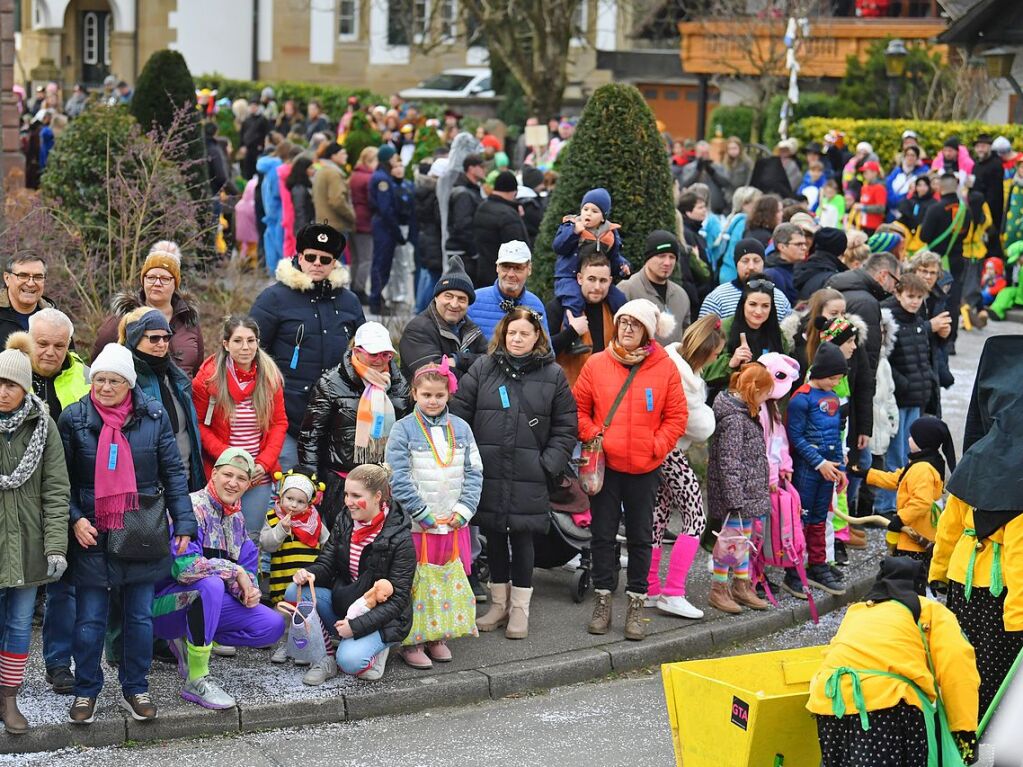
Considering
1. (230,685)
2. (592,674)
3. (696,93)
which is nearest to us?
(230,685)

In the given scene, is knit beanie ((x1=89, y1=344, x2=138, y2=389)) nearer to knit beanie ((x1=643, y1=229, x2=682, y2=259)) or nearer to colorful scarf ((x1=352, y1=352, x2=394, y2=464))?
colorful scarf ((x1=352, y1=352, x2=394, y2=464))

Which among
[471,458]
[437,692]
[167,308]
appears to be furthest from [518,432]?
[167,308]

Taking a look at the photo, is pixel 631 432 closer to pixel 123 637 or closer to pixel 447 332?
pixel 447 332

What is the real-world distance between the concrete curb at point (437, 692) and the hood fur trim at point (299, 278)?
247cm

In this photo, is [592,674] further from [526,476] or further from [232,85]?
[232,85]

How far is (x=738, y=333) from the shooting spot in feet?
33.1

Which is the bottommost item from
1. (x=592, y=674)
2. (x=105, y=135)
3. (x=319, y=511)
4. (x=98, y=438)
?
(x=592, y=674)

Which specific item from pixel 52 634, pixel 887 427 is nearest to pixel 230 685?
pixel 52 634

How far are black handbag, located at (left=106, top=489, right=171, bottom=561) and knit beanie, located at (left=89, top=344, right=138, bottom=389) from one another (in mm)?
553

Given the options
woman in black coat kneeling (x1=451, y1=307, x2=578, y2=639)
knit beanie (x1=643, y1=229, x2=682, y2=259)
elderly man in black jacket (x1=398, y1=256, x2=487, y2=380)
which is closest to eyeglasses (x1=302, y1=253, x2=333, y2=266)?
elderly man in black jacket (x1=398, y1=256, x2=487, y2=380)

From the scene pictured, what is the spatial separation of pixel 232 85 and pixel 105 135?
2846 centimetres

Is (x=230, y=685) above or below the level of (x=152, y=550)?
below

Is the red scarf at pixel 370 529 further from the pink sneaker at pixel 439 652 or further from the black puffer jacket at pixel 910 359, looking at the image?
the black puffer jacket at pixel 910 359

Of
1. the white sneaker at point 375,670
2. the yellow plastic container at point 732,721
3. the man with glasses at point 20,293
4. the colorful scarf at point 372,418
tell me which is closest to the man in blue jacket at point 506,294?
the colorful scarf at point 372,418
